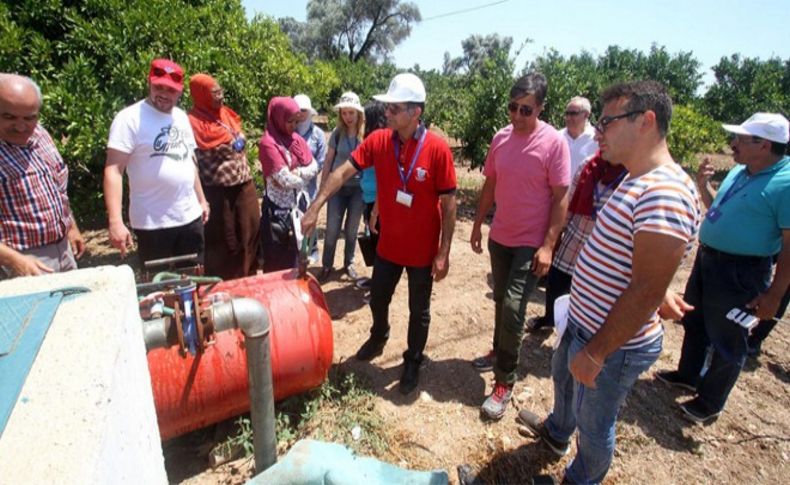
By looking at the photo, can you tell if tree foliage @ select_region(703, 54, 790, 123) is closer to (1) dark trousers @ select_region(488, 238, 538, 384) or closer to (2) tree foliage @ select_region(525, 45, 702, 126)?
(2) tree foliage @ select_region(525, 45, 702, 126)

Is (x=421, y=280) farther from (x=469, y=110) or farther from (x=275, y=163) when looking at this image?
(x=469, y=110)

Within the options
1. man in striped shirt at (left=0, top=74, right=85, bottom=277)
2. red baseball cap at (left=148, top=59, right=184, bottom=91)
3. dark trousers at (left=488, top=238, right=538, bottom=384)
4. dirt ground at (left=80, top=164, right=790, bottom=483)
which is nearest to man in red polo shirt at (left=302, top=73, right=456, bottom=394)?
dirt ground at (left=80, top=164, right=790, bottom=483)

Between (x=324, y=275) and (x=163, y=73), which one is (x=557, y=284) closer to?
(x=324, y=275)

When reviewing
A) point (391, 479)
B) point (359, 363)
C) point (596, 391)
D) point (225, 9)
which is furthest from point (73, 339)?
point (225, 9)

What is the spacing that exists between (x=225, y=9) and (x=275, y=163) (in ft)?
10.6

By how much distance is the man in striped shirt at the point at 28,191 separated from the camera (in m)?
2.20

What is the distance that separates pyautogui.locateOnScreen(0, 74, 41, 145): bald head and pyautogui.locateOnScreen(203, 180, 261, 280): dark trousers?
1.29 metres

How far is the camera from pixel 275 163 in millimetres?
3434

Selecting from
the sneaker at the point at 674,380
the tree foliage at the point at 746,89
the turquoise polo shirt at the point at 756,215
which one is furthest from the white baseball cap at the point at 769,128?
the tree foliage at the point at 746,89

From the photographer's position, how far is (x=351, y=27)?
3447cm

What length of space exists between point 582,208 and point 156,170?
289 cm

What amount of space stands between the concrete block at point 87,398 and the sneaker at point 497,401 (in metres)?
1.98

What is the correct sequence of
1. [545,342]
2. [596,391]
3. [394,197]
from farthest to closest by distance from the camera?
[545,342] → [394,197] → [596,391]

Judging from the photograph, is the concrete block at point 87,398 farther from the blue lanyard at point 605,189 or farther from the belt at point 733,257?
the belt at point 733,257
